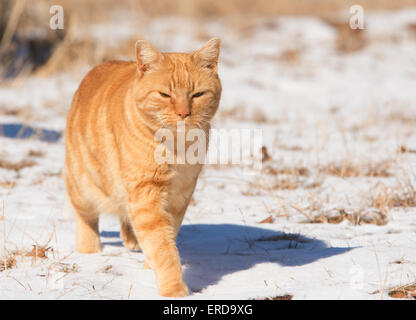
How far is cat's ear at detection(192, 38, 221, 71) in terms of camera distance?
9.77 feet

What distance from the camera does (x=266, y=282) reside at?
2.65 m

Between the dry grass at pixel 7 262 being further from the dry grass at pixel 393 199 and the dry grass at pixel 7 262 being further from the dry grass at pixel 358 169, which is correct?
the dry grass at pixel 358 169

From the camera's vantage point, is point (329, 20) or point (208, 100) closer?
point (208, 100)

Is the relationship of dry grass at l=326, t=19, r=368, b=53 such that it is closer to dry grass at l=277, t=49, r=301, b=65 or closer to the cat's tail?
dry grass at l=277, t=49, r=301, b=65

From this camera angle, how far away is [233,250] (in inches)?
127

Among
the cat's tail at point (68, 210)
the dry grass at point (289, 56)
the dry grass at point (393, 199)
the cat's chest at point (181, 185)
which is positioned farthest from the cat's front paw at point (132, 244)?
the dry grass at point (289, 56)

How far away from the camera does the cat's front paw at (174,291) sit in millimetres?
2514

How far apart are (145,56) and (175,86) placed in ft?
0.75

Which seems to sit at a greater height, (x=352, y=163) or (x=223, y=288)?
(x=352, y=163)

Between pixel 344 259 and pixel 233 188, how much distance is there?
70.3 inches

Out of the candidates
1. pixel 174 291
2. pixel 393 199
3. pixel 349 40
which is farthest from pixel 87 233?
pixel 349 40

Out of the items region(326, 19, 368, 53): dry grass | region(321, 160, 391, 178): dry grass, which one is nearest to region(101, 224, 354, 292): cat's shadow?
region(321, 160, 391, 178): dry grass

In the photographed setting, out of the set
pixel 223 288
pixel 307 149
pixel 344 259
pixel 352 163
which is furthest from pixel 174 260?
pixel 307 149
